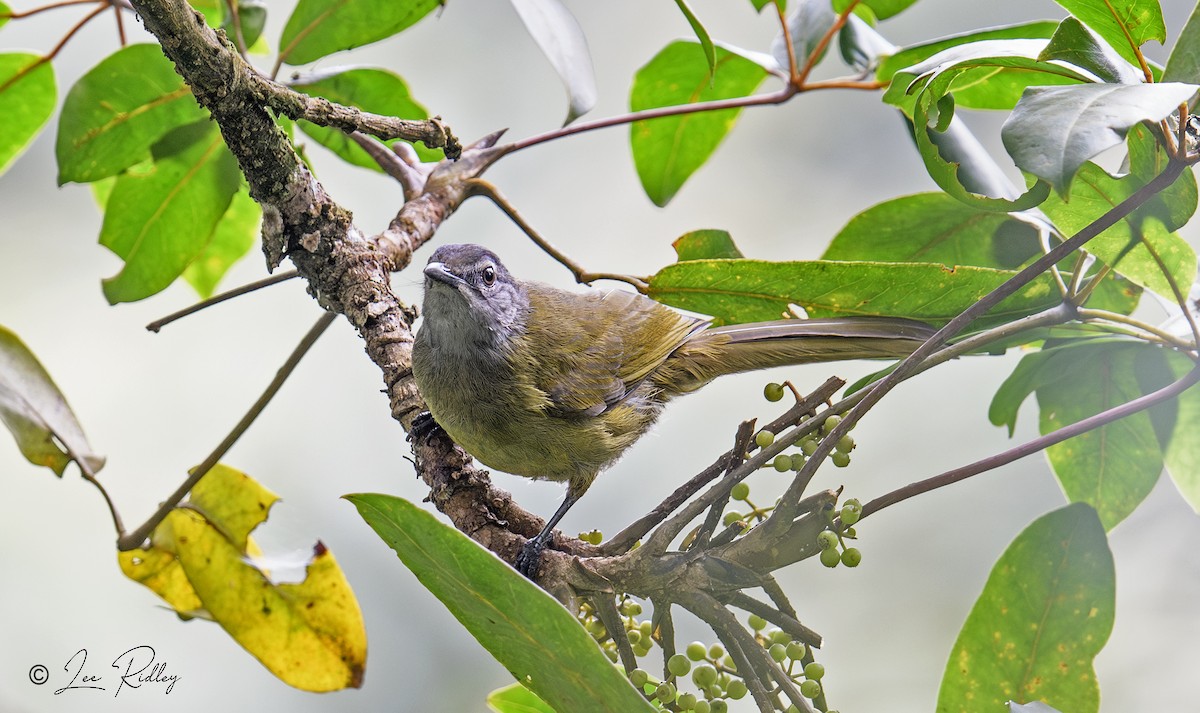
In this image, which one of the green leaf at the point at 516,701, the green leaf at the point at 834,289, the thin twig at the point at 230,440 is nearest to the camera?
the green leaf at the point at 834,289

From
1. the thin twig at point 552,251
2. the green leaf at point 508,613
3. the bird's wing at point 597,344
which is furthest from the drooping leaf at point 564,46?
the green leaf at point 508,613

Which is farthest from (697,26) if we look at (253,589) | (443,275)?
(253,589)

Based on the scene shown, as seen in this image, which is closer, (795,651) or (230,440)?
(795,651)

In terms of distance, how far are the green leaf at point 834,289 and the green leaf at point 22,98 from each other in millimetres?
1414

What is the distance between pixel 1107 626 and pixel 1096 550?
11 centimetres

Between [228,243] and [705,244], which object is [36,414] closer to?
[228,243]

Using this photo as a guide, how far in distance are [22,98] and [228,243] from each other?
544mm

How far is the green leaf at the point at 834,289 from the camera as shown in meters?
1.44

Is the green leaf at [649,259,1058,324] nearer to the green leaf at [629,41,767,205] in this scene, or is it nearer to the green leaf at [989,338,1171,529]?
the green leaf at [989,338,1171,529]

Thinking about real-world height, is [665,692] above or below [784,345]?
below

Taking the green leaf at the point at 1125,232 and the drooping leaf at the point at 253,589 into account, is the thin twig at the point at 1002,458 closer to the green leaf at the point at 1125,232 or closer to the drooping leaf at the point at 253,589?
the green leaf at the point at 1125,232

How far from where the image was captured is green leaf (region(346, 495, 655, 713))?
3.47 feet

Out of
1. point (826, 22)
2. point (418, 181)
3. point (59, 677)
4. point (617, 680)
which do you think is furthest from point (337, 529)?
point (617, 680)

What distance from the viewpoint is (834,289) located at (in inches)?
61.1
